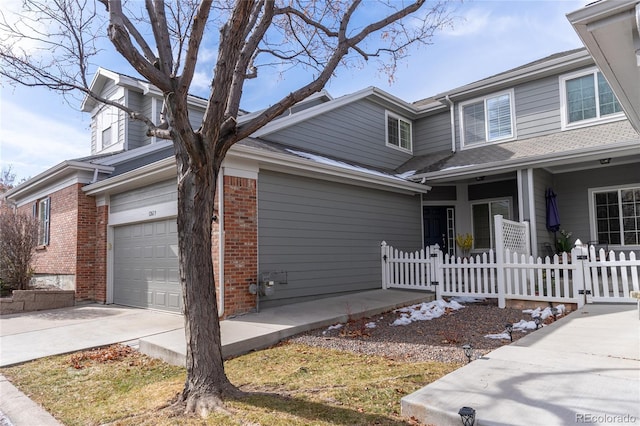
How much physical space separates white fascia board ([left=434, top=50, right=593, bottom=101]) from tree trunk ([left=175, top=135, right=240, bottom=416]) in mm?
10837

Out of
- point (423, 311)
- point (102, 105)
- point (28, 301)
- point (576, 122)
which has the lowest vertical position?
point (423, 311)

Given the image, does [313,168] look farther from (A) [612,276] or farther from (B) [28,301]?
(B) [28,301]

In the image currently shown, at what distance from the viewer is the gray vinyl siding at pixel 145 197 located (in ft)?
28.0

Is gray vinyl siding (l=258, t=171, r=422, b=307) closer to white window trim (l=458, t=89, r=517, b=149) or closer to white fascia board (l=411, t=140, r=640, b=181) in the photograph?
white fascia board (l=411, t=140, r=640, b=181)

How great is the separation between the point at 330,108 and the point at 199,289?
29.8 feet

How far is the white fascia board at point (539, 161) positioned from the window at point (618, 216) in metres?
2.28

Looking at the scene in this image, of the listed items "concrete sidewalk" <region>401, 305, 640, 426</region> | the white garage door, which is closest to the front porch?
"concrete sidewalk" <region>401, 305, 640, 426</region>

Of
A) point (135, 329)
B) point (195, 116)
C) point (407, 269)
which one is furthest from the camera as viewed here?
point (195, 116)

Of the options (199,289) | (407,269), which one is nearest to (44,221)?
(407,269)

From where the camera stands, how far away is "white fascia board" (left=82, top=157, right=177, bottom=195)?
311 inches

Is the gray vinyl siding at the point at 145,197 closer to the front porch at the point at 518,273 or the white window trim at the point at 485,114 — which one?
the front porch at the point at 518,273

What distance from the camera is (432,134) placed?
14305mm

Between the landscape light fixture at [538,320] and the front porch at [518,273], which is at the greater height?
the front porch at [518,273]

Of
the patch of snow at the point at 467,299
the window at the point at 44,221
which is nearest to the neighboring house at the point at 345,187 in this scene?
the window at the point at 44,221
